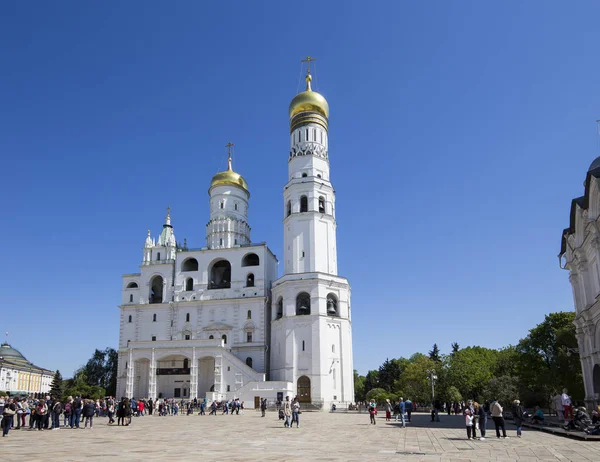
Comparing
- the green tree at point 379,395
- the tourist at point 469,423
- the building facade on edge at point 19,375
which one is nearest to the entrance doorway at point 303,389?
the green tree at point 379,395

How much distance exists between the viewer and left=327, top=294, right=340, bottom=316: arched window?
50312mm

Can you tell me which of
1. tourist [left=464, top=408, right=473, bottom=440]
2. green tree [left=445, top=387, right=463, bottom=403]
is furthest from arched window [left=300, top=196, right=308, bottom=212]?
tourist [left=464, top=408, right=473, bottom=440]

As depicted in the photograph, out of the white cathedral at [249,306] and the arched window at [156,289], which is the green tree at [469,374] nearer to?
the white cathedral at [249,306]

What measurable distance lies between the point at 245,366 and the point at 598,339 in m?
31.0

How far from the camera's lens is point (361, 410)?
44.6m

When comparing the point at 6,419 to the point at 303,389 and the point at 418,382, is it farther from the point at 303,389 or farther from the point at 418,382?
the point at 418,382

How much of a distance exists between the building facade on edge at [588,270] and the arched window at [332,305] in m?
→ 23.5

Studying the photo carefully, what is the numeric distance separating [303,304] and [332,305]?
2.86 metres

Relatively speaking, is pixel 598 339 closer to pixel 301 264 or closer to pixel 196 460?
pixel 196 460

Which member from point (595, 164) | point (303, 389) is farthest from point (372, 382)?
point (595, 164)

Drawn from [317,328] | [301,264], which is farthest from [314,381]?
[301,264]

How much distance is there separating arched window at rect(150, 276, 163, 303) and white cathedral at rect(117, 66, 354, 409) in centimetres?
13

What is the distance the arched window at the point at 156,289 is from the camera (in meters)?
59.2

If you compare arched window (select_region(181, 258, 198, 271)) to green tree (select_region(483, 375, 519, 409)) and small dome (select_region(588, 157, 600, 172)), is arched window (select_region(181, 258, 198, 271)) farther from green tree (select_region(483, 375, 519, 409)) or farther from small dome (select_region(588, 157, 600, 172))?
small dome (select_region(588, 157, 600, 172))
